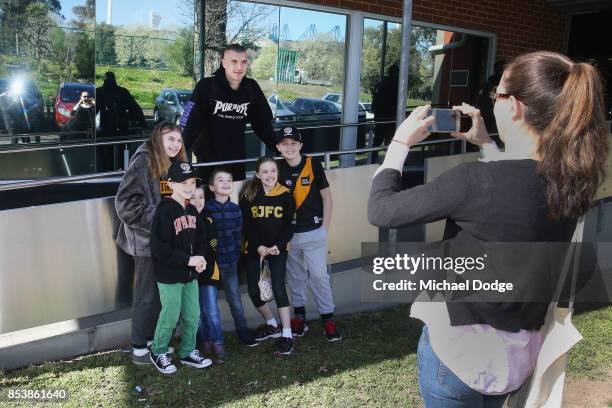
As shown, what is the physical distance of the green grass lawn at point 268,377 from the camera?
3.42 meters

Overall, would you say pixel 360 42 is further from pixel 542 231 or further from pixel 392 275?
pixel 542 231

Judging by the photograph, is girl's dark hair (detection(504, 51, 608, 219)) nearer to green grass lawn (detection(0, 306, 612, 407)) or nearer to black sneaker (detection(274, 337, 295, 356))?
green grass lawn (detection(0, 306, 612, 407))

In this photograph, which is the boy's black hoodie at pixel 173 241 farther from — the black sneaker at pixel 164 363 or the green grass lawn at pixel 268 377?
the green grass lawn at pixel 268 377

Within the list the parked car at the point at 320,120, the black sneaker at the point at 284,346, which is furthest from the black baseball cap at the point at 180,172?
the parked car at the point at 320,120

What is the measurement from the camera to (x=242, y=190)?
4203 millimetres

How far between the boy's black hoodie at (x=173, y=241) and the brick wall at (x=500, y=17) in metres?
4.15

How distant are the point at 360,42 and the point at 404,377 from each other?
4783 millimetres

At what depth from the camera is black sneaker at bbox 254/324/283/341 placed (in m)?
4.25

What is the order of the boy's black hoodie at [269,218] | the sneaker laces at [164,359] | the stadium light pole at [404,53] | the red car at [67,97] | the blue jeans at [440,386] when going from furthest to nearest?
the red car at [67,97] → the stadium light pole at [404,53] → the boy's black hoodie at [269,218] → the sneaker laces at [164,359] → the blue jeans at [440,386]

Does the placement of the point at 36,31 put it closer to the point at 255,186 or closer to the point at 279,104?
the point at 279,104

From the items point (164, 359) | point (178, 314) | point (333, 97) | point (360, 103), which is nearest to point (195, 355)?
point (164, 359)

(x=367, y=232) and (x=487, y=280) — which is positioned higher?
(x=487, y=280)

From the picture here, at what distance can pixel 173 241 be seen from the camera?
348 cm

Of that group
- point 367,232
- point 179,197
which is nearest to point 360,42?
point 367,232
